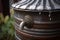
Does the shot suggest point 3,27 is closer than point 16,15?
No

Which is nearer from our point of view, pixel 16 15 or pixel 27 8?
pixel 27 8

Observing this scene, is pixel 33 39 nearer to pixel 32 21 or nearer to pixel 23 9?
pixel 32 21

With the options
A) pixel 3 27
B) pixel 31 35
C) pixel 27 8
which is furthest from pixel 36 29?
pixel 3 27

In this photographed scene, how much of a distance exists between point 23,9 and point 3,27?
127 cm

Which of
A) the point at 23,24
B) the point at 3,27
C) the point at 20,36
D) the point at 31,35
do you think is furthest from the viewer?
the point at 3,27

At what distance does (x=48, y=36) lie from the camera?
4.78ft

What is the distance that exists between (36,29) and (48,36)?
133mm

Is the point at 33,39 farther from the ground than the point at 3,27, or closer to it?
farther from the ground

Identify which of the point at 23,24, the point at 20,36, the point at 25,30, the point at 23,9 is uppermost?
the point at 23,9

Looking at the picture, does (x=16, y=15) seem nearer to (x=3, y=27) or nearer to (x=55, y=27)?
(x=55, y=27)

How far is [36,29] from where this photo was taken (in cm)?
147

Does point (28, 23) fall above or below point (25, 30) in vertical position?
above

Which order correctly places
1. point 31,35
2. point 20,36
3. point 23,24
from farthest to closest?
point 20,36, point 31,35, point 23,24

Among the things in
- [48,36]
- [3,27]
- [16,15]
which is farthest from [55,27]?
[3,27]
